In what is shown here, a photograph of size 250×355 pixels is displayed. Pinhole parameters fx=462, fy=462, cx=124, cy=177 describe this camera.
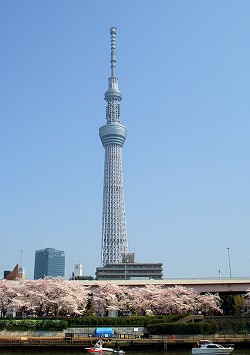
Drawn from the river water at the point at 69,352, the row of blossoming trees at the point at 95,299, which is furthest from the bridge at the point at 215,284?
the river water at the point at 69,352

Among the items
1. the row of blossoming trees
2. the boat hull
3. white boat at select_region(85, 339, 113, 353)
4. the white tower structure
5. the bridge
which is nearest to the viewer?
the boat hull

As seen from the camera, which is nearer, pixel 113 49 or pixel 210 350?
pixel 210 350

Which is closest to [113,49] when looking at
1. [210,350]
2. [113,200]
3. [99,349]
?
[113,200]

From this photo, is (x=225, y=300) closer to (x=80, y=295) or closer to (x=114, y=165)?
(x=80, y=295)

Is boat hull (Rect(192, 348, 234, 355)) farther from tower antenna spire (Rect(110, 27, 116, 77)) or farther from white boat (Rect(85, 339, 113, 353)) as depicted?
tower antenna spire (Rect(110, 27, 116, 77))

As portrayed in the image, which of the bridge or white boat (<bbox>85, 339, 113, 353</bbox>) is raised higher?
the bridge

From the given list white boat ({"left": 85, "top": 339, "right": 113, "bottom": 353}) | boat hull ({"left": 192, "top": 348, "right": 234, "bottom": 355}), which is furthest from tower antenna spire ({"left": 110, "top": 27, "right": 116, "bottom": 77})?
boat hull ({"left": 192, "top": 348, "right": 234, "bottom": 355})

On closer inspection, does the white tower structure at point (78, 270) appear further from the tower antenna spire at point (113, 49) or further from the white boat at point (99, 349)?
the white boat at point (99, 349)

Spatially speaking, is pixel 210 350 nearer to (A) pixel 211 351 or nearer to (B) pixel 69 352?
(A) pixel 211 351

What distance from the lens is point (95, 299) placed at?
6462 centimetres

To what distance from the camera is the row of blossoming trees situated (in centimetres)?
6119

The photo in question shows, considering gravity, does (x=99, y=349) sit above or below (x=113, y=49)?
below

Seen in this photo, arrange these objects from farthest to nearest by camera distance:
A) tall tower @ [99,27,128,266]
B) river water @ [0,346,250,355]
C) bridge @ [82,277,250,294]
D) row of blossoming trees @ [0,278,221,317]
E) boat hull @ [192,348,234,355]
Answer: tall tower @ [99,27,128,266], bridge @ [82,277,250,294], row of blossoming trees @ [0,278,221,317], river water @ [0,346,250,355], boat hull @ [192,348,234,355]

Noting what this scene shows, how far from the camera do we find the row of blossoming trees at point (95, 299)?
6119 centimetres
